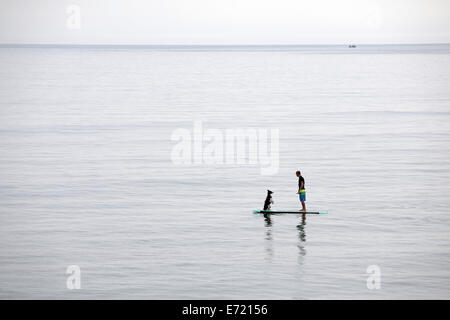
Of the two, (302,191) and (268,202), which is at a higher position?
(302,191)

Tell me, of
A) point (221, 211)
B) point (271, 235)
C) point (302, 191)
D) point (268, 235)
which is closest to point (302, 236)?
point (271, 235)

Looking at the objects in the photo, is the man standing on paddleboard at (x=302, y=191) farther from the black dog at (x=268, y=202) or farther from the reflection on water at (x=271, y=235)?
the black dog at (x=268, y=202)

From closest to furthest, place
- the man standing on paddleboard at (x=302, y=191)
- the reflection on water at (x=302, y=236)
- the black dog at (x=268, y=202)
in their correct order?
the reflection on water at (x=302, y=236) < the man standing on paddleboard at (x=302, y=191) < the black dog at (x=268, y=202)

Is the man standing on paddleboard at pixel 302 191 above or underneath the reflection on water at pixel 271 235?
above

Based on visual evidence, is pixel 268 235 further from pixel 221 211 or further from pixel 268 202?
pixel 221 211

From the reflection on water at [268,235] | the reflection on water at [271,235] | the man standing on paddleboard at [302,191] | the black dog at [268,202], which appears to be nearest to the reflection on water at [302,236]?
the reflection on water at [271,235]

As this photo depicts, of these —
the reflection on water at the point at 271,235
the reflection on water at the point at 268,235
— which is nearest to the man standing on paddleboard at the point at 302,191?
the reflection on water at the point at 271,235

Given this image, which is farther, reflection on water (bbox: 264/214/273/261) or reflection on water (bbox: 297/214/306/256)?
reflection on water (bbox: 297/214/306/256)

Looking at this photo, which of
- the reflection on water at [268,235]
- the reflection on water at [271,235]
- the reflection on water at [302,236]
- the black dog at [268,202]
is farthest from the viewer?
the black dog at [268,202]

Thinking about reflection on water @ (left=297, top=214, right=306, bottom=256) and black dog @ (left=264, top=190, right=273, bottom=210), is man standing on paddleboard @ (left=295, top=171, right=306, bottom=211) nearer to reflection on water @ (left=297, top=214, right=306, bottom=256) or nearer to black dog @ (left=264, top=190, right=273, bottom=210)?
reflection on water @ (left=297, top=214, right=306, bottom=256)

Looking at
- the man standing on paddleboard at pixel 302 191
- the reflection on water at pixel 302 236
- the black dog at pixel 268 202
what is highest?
the man standing on paddleboard at pixel 302 191

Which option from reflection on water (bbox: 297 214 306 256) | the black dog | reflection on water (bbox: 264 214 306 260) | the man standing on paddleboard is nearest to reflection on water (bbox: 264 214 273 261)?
reflection on water (bbox: 264 214 306 260)

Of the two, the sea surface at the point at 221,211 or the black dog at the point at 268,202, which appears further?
the black dog at the point at 268,202
